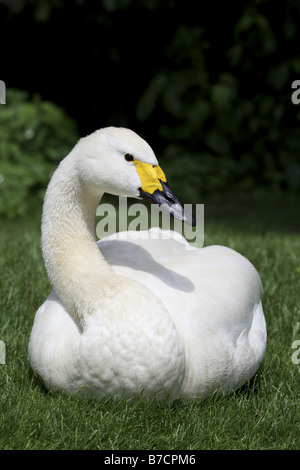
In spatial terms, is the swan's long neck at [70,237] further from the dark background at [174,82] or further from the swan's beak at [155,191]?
the dark background at [174,82]

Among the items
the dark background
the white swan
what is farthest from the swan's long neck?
the dark background

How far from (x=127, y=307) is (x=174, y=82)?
5727 mm

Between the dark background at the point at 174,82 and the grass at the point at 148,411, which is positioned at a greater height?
the dark background at the point at 174,82

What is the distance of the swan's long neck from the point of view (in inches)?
114

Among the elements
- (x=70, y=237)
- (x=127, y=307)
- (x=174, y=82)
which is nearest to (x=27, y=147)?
(x=174, y=82)

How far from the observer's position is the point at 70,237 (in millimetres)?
2984

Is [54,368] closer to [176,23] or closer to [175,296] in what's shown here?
[175,296]

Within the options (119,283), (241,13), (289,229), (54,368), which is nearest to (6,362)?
(54,368)

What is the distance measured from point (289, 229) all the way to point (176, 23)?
2849 mm

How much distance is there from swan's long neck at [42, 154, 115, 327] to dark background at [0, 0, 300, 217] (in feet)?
14.5

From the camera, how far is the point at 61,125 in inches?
306

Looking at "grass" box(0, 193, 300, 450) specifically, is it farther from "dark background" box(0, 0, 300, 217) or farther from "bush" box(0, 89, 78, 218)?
"dark background" box(0, 0, 300, 217)

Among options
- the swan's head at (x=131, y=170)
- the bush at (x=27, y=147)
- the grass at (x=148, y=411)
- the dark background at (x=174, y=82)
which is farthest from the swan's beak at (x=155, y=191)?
the dark background at (x=174, y=82)

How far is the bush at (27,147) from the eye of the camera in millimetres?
6938
